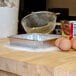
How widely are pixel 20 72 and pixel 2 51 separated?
15 centimetres

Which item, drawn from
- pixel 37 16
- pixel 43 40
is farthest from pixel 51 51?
pixel 37 16

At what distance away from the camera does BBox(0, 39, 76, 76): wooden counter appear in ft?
1.56

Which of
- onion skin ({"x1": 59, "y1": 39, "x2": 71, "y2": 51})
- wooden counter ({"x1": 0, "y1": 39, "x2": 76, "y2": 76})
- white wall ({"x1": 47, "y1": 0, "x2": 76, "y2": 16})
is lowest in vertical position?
wooden counter ({"x1": 0, "y1": 39, "x2": 76, "y2": 76})

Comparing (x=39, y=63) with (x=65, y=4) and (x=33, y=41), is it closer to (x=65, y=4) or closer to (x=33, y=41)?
(x=33, y=41)

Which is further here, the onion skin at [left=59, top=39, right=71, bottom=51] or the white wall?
the white wall

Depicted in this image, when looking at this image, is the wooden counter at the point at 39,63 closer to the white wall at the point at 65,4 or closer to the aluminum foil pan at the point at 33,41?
the aluminum foil pan at the point at 33,41

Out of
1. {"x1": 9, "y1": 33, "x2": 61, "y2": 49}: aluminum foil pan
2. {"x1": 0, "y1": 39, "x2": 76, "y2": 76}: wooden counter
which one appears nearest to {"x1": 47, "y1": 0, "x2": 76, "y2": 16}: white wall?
{"x1": 9, "y1": 33, "x2": 61, "y2": 49}: aluminum foil pan

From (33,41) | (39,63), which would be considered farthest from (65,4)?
(39,63)

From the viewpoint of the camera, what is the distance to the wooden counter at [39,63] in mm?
475

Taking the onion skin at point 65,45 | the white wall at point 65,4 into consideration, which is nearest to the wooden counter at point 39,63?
the onion skin at point 65,45

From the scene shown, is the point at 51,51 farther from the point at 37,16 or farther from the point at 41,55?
the point at 37,16

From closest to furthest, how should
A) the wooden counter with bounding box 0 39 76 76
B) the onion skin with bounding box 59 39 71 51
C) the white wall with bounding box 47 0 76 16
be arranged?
the wooden counter with bounding box 0 39 76 76
the onion skin with bounding box 59 39 71 51
the white wall with bounding box 47 0 76 16

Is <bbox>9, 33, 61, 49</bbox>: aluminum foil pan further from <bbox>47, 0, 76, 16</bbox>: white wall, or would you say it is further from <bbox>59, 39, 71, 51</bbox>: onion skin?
<bbox>47, 0, 76, 16</bbox>: white wall

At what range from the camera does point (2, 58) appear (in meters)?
0.58
